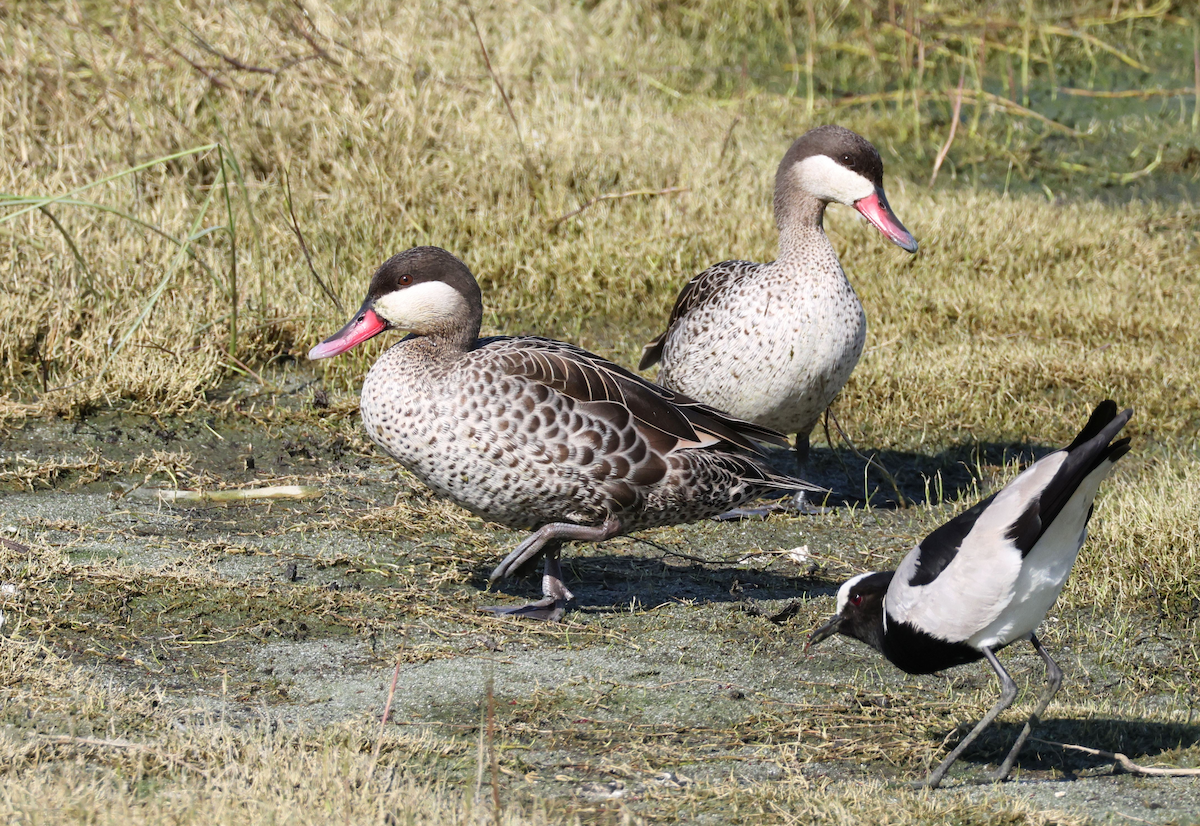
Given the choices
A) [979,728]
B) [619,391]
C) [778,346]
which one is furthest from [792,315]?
[979,728]

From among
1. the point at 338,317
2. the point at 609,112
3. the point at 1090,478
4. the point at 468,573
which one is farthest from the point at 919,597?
the point at 609,112

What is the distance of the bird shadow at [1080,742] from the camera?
3.69 meters

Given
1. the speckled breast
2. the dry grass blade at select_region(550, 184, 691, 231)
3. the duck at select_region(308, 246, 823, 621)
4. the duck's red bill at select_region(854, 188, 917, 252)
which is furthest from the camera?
the dry grass blade at select_region(550, 184, 691, 231)

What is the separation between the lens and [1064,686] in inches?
166

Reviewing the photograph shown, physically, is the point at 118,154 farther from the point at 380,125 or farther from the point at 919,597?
the point at 919,597

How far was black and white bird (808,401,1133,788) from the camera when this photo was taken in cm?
332

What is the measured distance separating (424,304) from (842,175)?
6.95 ft

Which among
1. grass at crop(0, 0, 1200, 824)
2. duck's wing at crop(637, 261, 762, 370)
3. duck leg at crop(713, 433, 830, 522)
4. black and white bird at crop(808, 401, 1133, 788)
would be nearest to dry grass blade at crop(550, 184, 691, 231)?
grass at crop(0, 0, 1200, 824)

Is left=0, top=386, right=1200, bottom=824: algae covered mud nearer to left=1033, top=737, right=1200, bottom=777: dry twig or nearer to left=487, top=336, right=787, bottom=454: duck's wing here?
left=1033, top=737, right=1200, bottom=777: dry twig

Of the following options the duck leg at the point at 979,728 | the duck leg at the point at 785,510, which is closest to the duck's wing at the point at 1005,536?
the duck leg at the point at 979,728

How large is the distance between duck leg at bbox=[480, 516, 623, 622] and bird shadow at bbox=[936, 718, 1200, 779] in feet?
4.51

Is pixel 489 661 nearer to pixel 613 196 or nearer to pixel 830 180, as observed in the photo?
pixel 830 180

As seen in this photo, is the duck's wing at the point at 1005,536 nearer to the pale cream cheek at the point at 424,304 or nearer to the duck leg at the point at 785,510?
the pale cream cheek at the point at 424,304

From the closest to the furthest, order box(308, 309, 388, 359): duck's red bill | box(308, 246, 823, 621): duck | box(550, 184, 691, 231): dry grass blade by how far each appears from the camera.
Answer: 1. box(308, 246, 823, 621): duck
2. box(308, 309, 388, 359): duck's red bill
3. box(550, 184, 691, 231): dry grass blade
